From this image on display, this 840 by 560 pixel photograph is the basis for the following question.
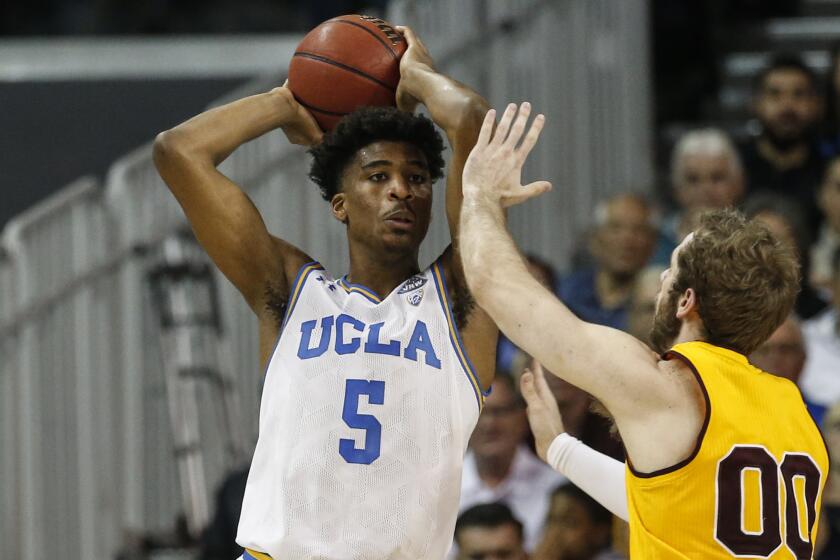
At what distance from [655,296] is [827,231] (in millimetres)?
1582

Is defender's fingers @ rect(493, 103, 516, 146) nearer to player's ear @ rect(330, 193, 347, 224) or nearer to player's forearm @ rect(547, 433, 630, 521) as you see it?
player's ear @ rect(330, 193, 347, 224)

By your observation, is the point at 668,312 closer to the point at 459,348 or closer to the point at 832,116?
the point at 459,348

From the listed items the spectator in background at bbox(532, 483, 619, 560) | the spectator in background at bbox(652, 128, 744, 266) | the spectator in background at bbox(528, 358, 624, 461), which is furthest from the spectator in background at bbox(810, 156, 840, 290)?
the spectator in background at bbox(532, 483, 619, 560)

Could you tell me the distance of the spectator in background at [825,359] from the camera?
684cm

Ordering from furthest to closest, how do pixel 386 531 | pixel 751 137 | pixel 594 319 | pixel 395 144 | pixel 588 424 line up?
pixel 751 137 → pixel 594 319 → pixel 588 424 → pixel 395 144 → pixel 386 531

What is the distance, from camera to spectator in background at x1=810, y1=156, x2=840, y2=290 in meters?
7.26

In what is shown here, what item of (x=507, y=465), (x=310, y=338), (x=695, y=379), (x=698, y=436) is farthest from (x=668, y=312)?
(x=507, y=465)

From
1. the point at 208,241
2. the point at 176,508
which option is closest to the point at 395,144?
the point at 208,241

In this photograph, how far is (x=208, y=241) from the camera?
14.5ft

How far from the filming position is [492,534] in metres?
6.18

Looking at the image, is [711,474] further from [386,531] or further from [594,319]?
[594,319]

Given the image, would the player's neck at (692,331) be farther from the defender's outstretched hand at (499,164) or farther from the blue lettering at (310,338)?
the blue lettering at (310,338)

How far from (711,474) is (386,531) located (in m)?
0.93

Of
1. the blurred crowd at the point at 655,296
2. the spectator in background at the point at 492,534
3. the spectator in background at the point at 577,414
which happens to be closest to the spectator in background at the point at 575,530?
the blurred crowd at the point at 655,296
